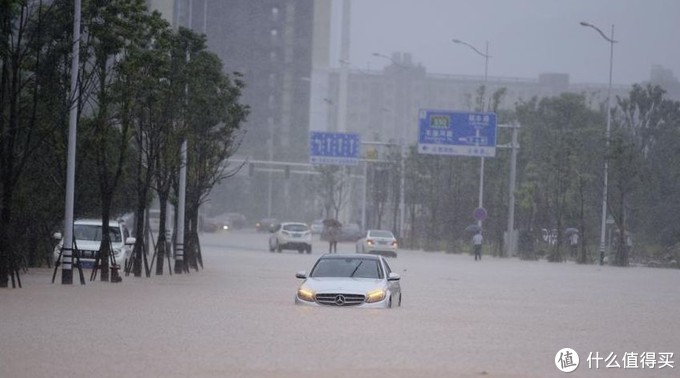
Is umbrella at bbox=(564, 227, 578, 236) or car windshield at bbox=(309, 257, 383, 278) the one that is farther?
umbrella at bbox=(564, 227, 578, 236)

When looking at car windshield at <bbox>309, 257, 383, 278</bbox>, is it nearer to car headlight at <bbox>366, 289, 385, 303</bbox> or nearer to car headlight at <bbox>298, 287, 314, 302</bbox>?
car headlight at <bbox>298, 287, 314, 302</bbox>

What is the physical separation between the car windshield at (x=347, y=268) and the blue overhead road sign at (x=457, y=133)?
4003cm

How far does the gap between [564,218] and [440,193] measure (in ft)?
45.1

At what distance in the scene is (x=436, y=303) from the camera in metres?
27.3

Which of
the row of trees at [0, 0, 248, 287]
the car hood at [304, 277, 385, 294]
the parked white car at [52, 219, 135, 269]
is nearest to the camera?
the car hood at [304, 277, 385, 294]

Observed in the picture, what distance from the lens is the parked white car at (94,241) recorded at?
36.8 m

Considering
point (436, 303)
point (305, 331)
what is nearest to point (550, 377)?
point (305, 331)

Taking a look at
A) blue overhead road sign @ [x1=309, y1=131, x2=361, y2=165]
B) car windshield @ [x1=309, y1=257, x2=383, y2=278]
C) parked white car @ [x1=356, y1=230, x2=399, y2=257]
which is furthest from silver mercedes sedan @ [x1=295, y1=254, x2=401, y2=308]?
blue overhead road sign @ [x1=309, y1=131, x2=361, y2=165]

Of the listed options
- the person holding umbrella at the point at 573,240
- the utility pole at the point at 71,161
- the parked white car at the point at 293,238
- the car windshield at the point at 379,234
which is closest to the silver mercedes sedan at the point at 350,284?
the utility pole at the point at 71,161

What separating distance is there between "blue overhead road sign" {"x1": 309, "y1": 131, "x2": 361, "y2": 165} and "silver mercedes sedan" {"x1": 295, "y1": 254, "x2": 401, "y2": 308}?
170 ft

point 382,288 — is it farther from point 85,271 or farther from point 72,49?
point 85,271

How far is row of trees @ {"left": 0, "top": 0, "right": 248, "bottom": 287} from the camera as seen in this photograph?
28688 mm

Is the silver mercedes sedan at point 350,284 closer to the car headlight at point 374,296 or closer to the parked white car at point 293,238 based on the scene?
the car headlight at point 374,296

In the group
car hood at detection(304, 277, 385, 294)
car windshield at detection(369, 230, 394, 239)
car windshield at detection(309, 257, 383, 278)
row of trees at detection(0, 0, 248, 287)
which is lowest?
car windshield at detection(369, 230, 394, 239)
